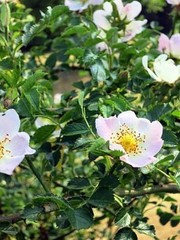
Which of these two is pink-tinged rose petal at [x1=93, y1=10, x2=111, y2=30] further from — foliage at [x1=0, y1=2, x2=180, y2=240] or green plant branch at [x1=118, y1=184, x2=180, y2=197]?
green plant branch at [x1=118, y1=184, x2=180, y2=197]

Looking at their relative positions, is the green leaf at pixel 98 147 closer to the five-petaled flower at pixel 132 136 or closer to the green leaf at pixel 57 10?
the five-petaled flower at pixel 132 136

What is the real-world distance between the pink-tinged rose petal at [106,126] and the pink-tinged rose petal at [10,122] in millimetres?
125

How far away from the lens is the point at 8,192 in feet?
7.34

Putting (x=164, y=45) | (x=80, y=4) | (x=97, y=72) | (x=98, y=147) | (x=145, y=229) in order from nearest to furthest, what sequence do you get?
1. (x=98, y=147)
2. (x=145, y=229)
3. (x=97, y=72)
4. (x=164, y=45)
5. (x=80, y=4)

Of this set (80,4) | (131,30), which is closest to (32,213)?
(131,30)

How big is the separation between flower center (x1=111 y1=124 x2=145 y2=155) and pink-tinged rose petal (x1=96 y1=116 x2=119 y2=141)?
0.01 m

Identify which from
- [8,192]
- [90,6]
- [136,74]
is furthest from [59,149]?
[8,192]

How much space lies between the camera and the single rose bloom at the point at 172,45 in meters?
1.39

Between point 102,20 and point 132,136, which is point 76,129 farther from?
point 102,20

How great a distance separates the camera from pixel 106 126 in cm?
101

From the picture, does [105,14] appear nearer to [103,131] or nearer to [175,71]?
[175,71]

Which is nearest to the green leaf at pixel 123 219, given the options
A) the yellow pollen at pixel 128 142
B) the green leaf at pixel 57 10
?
the yellow pollen at pixel 128 142

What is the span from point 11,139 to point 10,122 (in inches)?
1.0

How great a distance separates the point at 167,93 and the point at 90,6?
53 centimetres
